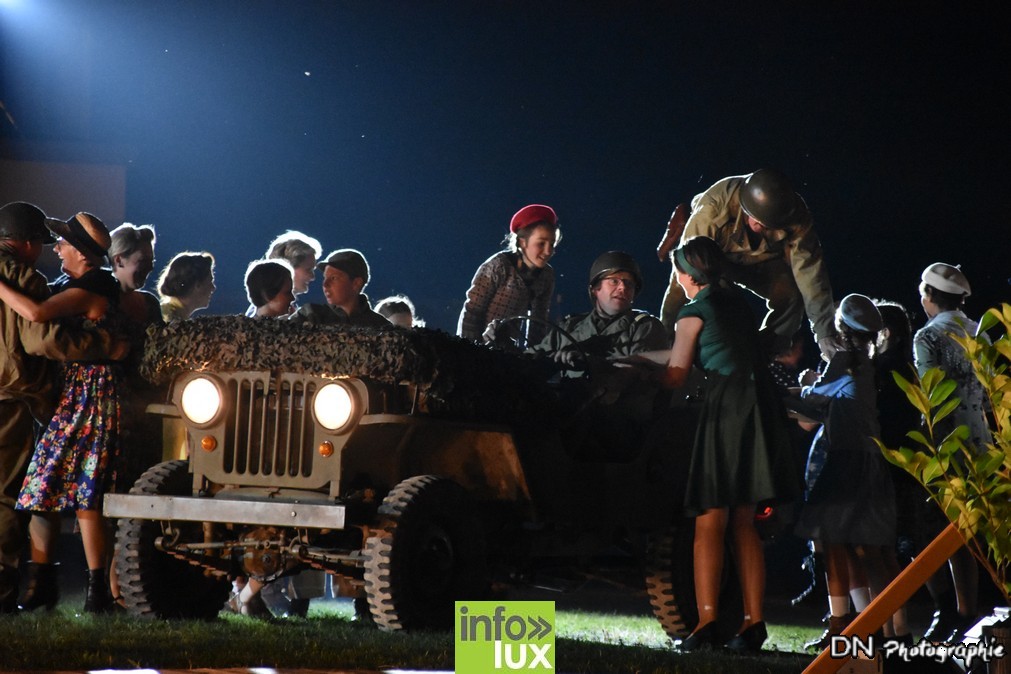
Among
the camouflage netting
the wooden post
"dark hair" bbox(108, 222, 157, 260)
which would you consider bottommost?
the wooden post

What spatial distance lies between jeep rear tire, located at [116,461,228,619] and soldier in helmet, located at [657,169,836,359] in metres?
2.75

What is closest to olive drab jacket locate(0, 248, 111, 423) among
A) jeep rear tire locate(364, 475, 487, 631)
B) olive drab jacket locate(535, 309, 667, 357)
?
jeep rear tire locate(364, 475, 487, 631)

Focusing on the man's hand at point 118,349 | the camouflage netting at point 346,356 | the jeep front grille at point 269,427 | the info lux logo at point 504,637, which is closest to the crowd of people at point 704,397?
the man's hand at point 118,349

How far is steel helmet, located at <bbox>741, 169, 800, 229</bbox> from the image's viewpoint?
6574mm

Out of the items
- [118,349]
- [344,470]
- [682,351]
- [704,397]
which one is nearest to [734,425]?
[682,351]

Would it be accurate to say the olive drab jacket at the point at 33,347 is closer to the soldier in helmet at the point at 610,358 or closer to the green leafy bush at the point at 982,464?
the soldier in helmet at the point at 610,358

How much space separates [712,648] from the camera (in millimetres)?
5215

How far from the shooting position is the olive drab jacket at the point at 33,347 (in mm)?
5305

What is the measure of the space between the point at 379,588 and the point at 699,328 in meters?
1.65

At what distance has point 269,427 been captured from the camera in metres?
4.88

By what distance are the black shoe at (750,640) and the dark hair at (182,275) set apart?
308 centimetres

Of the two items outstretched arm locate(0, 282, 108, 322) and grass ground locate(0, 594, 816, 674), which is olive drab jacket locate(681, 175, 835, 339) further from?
outstretched arm locate(0, 282, 108, 322)

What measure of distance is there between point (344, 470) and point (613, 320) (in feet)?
5.99

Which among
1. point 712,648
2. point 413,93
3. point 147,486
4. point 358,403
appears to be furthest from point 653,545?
point 413,93
